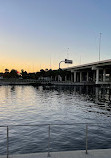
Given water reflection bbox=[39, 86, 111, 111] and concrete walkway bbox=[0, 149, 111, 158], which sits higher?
concrete walkway bbox=[0, 149, 111, 158]

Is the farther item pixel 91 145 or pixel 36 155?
pixel 91 145

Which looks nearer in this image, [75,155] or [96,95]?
[75,155]

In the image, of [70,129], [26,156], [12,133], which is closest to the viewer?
[26,156]

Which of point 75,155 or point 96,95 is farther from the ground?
point 75,155

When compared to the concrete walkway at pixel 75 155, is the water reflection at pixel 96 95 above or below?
below

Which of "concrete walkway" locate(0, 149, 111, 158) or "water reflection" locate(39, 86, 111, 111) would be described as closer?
"concrete walkway" locate(0, 149, 111, 158)

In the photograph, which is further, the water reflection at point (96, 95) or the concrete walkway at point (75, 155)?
the water reflection at point (96, 95)

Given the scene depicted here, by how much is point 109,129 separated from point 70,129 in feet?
13.9

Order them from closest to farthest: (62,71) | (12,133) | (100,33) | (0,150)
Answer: (0,150), (12,133), (100,33), (62,71)

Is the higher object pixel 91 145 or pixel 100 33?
pixel 100 33

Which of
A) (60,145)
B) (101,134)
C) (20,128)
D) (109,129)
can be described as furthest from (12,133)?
(109,129)

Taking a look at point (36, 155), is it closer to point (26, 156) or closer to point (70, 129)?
point (26, 156)

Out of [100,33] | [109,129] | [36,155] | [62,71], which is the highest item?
[100,33]

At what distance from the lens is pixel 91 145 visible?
1307cm
